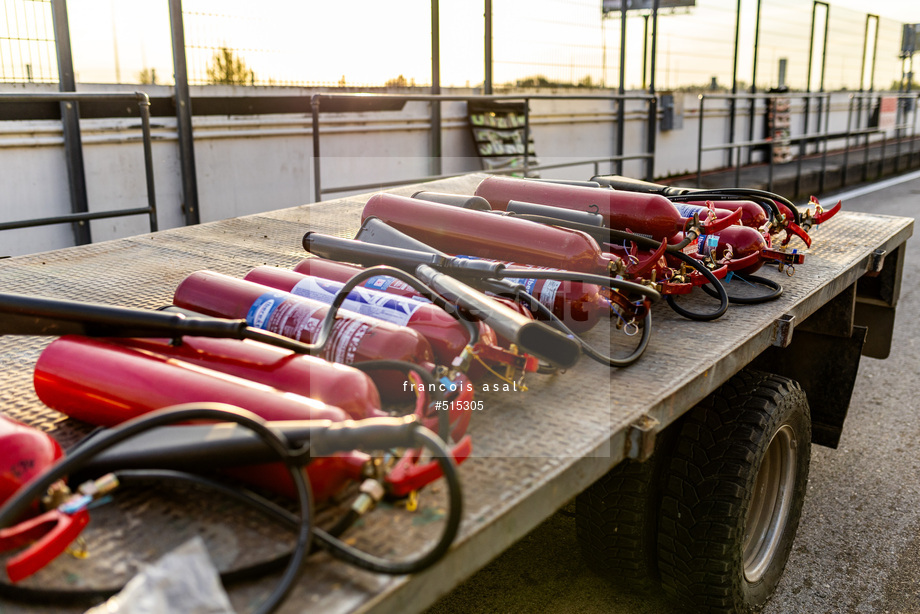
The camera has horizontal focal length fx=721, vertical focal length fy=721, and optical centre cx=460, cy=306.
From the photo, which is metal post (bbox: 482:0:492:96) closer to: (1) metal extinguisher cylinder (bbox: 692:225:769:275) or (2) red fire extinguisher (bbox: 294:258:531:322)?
(1) metal extinguisher cylinder (bbox: 692:225:769:275)

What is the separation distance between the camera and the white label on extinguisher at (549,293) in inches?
63.0

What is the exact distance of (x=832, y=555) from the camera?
2361mm

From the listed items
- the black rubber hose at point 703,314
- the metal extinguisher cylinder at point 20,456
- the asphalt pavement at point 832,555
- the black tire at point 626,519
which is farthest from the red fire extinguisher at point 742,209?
the metal extinguisher cylinder at point 20,456

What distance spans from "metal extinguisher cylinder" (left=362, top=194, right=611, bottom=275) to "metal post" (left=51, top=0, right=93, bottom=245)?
384 centimetres

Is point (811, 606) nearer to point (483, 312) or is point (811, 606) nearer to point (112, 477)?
point (483, 312)

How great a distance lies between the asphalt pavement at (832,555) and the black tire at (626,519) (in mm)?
206

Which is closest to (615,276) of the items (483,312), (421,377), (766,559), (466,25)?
(483,312)

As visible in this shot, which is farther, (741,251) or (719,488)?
(741,251)

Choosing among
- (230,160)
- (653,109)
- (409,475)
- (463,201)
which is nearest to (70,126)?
(230,160)

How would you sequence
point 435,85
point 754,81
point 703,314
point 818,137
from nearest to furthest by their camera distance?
point 703,314, point 435,85, point 818,137, point 754,81

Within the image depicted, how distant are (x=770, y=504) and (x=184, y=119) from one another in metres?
5.08

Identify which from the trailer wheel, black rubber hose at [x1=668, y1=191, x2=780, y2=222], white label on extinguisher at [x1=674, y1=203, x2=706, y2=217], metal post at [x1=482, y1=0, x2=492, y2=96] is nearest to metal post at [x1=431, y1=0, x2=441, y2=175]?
metal post at [x1=482, y1=0, x2=492, y2=96]

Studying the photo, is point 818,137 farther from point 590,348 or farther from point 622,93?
point 590,348

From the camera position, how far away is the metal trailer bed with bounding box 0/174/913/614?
895 millimetres
